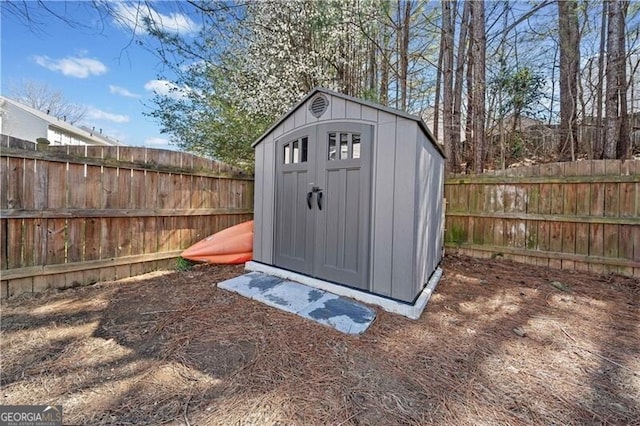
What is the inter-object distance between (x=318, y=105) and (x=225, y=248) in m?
2.34

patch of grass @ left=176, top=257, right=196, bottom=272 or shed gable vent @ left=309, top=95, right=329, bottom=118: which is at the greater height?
shed gable vent @ left=309, top=95, right=329, bottom=118

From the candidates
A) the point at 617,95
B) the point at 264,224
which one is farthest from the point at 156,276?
the point at 617,95

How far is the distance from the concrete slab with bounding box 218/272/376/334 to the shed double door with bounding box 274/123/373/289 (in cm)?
23

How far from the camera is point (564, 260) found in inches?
158

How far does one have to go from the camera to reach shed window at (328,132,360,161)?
2868 millimetres

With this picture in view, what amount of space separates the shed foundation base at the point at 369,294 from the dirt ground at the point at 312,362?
12 centimetres

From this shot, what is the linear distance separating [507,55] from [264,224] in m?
6.78

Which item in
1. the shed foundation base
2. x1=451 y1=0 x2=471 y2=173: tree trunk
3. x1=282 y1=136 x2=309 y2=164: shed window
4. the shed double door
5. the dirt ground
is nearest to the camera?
the dirt ground

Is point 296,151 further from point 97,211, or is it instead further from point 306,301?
point 97,211

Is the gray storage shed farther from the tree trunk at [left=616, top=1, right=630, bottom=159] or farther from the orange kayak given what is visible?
the tree trunk at [left=616, top=1, right=630, bottom=159]

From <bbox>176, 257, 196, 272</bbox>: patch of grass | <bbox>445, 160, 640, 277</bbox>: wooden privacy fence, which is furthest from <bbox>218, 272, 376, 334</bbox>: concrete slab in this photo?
<bbox>445, 160, 640, 277</bbox>: wooden privacy fence

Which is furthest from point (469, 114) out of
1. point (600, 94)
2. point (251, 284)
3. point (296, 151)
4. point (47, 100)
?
point (47, 100)

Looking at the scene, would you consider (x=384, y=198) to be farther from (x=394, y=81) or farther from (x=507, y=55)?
(x=507, y=55)

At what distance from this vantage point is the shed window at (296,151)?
3266mm
